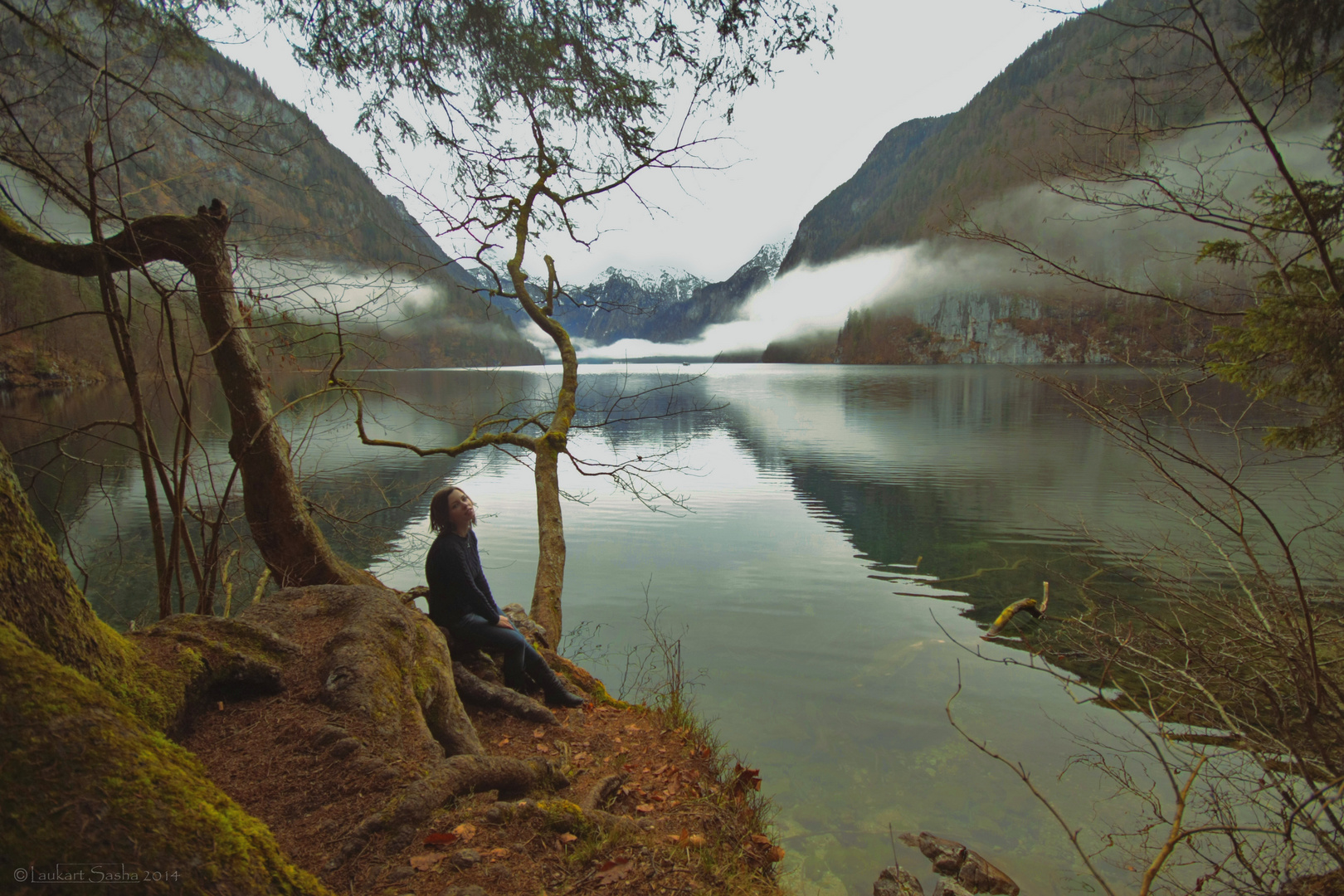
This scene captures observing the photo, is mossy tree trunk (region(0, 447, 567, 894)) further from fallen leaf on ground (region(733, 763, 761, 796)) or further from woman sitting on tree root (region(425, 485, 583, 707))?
fallen leaf on ground (region(733, 763, 761, 796))

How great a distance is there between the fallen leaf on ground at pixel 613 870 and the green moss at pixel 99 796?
151 centimetres

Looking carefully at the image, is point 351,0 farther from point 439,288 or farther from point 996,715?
point 996,715

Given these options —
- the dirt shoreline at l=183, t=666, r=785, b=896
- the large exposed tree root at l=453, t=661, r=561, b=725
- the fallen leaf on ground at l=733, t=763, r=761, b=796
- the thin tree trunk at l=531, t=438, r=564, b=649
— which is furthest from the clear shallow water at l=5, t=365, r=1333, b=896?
the large exposed tree root at l=453, t=661, r=561, b=725

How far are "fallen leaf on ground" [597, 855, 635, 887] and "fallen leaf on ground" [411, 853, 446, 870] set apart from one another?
651 millimetres

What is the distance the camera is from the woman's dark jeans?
17.0 ft

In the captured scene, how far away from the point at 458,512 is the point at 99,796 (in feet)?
13.2

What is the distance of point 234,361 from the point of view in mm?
4906

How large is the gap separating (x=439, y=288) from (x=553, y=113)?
7.18 ft

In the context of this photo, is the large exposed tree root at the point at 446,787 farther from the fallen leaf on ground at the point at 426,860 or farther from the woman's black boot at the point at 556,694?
the woman's black boot at the point at 556,694

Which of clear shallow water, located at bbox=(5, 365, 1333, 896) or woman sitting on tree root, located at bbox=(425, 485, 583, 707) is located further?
clear shallow water, located at bbox=(5, 365, 1333, 896)

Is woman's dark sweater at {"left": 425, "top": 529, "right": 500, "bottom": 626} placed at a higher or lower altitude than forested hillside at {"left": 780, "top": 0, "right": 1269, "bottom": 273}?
lower

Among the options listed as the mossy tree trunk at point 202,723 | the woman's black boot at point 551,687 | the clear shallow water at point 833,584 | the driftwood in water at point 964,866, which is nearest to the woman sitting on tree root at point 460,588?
the woman's black boot at point 551,687

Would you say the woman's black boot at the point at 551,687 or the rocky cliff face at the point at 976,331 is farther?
the rocky cliff face at the point at 976,331

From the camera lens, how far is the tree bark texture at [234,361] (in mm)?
3977
